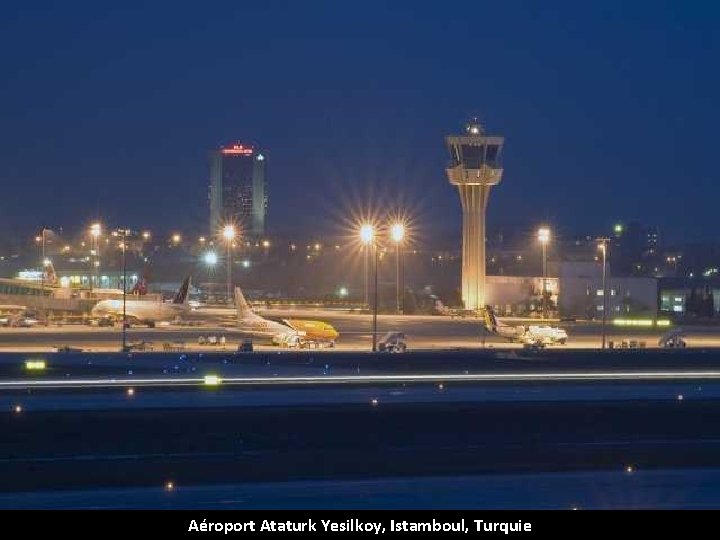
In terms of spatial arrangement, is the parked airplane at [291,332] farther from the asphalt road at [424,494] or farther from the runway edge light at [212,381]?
the asphalt road at [424,494]

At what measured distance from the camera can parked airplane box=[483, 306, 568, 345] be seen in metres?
62.4

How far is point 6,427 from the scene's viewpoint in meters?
26.1

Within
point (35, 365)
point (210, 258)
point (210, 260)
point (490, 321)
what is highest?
point (210, 258)

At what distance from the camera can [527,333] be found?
6444 centimetres

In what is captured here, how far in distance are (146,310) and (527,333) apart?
2451 centimetres

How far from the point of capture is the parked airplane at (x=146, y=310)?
75250 millimetres

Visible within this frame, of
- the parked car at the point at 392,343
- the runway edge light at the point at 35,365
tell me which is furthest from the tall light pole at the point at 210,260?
the runway edge light at the point at 35,365

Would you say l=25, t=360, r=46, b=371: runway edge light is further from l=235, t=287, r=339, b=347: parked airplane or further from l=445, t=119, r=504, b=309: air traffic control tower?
l=445, t=119, r=504, b=309: air traffic control tower

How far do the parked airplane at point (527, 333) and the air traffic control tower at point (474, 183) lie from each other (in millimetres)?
28167

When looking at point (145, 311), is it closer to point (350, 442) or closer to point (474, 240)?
point (474, 240)

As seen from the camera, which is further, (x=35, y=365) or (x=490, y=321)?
(x=490, y=321)

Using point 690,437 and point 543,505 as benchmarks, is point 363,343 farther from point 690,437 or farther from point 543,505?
point 543,505

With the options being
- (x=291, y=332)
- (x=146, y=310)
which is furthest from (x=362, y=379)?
(x=146, y=310)

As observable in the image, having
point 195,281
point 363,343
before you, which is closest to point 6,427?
point 363,343
